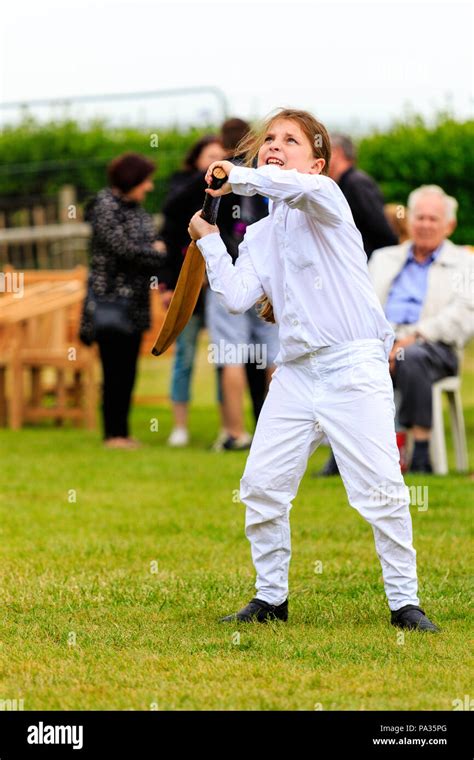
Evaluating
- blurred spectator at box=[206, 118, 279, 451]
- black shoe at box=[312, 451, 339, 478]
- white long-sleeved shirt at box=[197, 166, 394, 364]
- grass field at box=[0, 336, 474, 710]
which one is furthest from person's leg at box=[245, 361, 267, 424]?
white long-sleeved shirt at box=[197, 166, 394, 364]

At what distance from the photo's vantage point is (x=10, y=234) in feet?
73.8

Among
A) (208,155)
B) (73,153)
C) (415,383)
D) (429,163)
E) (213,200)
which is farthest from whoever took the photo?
(73,153)

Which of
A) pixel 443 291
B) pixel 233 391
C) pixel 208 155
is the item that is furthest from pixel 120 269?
pixel 443 291

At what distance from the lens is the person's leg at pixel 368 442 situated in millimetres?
5086

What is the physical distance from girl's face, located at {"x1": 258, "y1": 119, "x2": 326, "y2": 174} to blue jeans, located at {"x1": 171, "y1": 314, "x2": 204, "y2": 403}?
6.39m

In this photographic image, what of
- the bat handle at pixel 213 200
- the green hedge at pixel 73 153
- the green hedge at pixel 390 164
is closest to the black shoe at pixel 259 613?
the bat handle at pixel 213 200

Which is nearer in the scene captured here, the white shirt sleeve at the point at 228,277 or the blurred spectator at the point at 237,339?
the white shirt sleeve at the point at 228,277

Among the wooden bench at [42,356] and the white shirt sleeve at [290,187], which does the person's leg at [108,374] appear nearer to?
the wooden bench at [42,356]

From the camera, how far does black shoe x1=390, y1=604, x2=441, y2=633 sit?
512 cm

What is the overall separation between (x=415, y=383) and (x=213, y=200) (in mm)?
4742

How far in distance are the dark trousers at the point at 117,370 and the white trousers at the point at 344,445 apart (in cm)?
589

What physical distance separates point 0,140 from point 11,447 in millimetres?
15552

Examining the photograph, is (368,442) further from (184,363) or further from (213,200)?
(184,363)

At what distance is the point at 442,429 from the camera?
9.72 m
